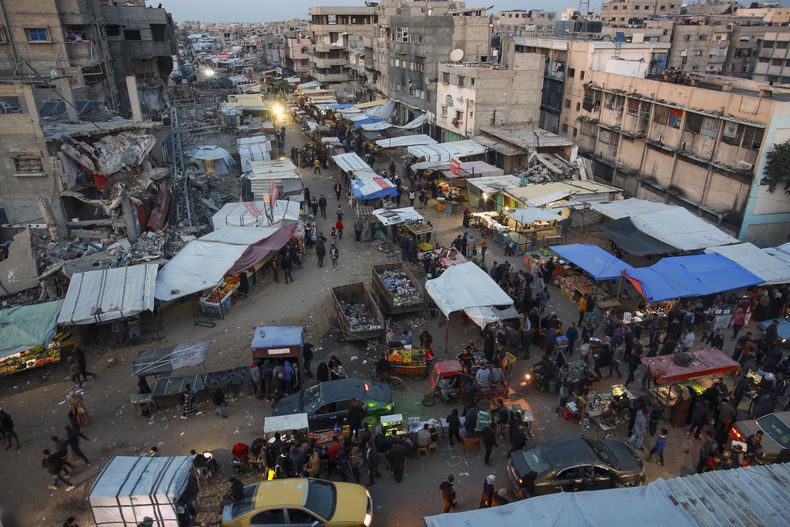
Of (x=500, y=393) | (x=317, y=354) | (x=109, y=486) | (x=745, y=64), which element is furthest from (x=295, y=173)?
(x=745, y=64)

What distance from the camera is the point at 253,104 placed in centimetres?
4550

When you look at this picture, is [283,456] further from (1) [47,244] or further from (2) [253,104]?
(2) [253,104]

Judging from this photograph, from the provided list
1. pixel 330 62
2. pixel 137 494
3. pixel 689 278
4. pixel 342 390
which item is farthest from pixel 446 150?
pixel 330 62

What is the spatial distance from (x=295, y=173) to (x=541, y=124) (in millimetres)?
21500

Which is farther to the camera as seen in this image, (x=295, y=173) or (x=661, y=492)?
(x=295, y=173)

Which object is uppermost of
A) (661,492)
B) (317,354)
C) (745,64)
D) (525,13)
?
(525,13)

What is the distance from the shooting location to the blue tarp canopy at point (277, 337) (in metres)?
13.1

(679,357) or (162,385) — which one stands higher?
(679,357)

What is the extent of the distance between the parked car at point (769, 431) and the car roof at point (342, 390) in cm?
794

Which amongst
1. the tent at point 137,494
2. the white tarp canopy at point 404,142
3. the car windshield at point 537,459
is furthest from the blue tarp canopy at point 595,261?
the white tarp canopy at point 404,142

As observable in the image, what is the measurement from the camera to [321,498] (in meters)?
8.97

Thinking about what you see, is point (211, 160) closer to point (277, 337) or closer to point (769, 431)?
point (277, 337)

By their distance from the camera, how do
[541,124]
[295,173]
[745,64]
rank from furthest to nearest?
1. [745,64]
2. [541,124]
3. [295,173]

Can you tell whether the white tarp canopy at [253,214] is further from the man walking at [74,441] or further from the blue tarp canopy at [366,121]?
the blue tarp canopy at [366,121]
